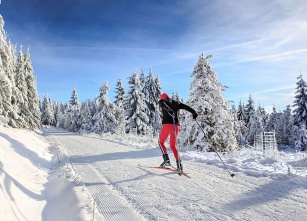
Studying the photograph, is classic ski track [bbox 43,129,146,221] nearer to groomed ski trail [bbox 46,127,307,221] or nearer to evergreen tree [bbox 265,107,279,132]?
groomed ski trail [bbox 46,127,307,221]

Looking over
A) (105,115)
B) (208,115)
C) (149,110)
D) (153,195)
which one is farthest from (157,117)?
(153,195)

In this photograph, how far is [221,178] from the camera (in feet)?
20.4

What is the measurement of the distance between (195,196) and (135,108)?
3276cm

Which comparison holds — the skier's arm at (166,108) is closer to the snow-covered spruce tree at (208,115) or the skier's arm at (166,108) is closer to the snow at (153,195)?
the snow at (153,195)

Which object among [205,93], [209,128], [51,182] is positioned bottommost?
[51,182]

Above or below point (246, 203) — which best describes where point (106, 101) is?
above

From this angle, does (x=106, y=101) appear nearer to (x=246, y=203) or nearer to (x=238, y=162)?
(x=238, y=162)

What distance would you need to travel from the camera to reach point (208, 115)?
673 inches

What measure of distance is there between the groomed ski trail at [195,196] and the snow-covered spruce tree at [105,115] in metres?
38.5

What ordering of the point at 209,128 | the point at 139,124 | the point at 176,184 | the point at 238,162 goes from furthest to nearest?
the point at 139,124, the point at 209,128, the point at 238,162, the point at 176,184

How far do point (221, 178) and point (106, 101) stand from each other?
3994 cm

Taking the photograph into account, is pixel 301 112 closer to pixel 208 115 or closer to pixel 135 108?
pixel 135 108

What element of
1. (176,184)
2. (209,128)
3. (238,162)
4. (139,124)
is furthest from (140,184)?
(139,124)

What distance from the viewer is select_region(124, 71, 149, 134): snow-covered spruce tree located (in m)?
37.0
